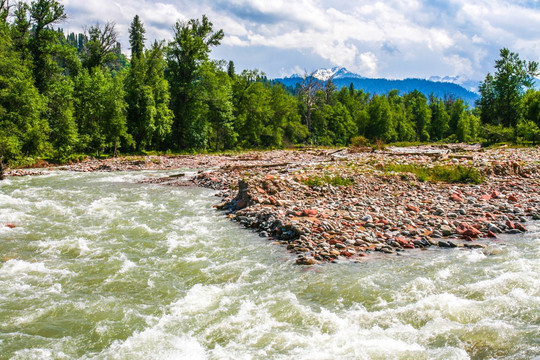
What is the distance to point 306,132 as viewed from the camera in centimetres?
6444

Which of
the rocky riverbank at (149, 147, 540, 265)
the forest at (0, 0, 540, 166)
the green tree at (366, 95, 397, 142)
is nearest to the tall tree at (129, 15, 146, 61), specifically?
the forest at (0, 0, 540, 166)

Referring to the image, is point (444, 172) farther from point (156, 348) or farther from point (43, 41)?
point (43, 41)

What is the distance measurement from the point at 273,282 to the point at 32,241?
721cm

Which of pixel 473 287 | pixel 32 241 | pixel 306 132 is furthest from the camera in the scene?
pixel 306 132

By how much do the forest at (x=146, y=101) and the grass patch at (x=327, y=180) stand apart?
75.8 feet

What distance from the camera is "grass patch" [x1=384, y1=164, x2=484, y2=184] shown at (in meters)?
17.8

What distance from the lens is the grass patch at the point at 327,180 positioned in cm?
1577

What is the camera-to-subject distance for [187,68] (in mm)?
44906

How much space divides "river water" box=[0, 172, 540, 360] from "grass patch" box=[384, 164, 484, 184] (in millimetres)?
7878

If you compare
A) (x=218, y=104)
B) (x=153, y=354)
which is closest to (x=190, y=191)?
(x=153, y=354)

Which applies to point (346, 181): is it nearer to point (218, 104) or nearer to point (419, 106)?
point (218, 104)

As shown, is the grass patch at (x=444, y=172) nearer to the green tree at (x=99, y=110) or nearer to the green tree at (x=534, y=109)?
the green tree at (x=99, y=110)

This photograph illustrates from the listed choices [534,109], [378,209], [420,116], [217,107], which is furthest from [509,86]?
[378,209]

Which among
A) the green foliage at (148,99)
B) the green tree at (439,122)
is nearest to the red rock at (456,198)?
the green foliage at (148,99)
